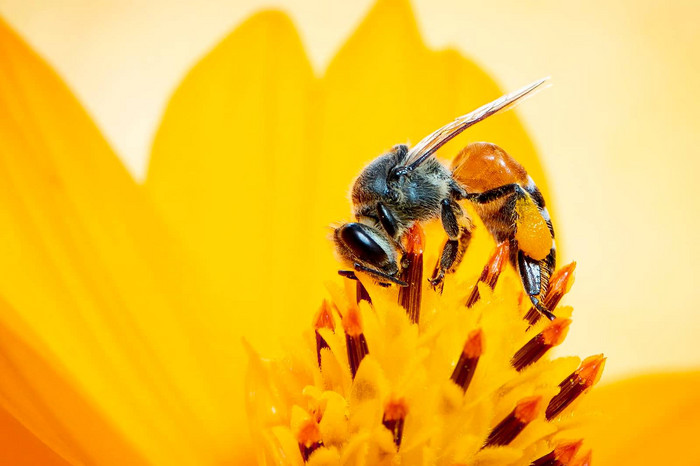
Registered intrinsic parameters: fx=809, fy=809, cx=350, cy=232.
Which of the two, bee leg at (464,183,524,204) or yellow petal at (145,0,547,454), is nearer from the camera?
bee leg at (464,183,524,204)

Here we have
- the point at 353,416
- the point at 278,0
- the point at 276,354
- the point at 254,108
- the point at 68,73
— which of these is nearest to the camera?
the point at 353,416

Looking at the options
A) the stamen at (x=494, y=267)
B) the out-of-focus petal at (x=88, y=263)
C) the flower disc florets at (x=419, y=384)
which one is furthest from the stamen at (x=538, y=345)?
the out-of-focus petal at (x=88, y=263)

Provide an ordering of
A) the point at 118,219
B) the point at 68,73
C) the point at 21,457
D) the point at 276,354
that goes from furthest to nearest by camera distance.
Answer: the point at 68,73 → the point at 276,354 → the point at 118,219 → the point at 21,457

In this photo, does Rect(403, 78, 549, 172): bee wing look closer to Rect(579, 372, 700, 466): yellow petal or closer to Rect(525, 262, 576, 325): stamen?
Rect(525, 262, 576, 325): stamen

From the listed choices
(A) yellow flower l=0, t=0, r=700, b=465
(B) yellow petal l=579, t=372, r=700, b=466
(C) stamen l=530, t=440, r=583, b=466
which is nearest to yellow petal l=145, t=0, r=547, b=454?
(A) yellow flower l=0, t=0, r=700, b=465

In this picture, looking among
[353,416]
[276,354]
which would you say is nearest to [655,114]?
[276,354]

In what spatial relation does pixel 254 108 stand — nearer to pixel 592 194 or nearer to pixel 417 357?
pixel 417 357

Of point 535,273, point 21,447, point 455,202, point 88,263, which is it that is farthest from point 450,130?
point 21,447

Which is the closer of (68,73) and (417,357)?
(417,357)
